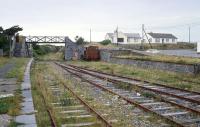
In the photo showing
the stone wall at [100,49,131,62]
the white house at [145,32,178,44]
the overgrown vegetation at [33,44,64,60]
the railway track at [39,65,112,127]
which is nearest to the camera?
the railway track at [39,65,112,127]

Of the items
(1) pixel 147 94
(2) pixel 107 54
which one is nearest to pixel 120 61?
(2) pixel 107 54

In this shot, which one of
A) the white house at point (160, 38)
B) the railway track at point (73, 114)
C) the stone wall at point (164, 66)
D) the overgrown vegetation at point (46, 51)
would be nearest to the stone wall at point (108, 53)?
the stone wall at point (164, 66)

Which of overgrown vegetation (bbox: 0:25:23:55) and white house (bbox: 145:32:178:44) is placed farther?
white house (bbox: 145:32:178:44)

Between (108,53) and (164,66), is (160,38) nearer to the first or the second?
(108,53)

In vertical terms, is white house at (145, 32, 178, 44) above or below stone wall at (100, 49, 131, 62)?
above

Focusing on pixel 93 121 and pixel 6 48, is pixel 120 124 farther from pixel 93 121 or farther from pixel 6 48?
pixel 6 48

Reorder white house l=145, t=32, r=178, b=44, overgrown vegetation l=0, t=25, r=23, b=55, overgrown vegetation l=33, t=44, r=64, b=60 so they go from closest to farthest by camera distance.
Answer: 1. overgrown vegetation l=0, t=25, r=23, b=55
2. overgrown vegetation l=33, t=44, r=64, b=60
3. white house l=145, t=32, r=178, b=44

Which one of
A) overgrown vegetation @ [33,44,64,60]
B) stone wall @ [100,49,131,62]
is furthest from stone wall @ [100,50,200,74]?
overgrown vegetation @ [33,44,64,60]

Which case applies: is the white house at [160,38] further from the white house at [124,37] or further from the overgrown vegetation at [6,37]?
the overgrown vegetation at [6,37]

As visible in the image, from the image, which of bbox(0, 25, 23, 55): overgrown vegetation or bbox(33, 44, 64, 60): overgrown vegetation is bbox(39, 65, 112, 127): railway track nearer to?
bbox(0, 25, 23, 55): overgrown vegetation

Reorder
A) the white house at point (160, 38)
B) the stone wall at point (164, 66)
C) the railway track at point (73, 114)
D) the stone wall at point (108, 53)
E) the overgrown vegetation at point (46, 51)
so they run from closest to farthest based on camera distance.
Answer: the railway track at point (73, 114) < the stone wall at point (164, 66) < the stone wall at point (108, 53) < the overgrown vegetation at point (46, 51) < the white house at point (160, 38)

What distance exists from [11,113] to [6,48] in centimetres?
6958

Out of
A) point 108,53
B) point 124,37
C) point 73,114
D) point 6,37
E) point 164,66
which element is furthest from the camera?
point 124,37

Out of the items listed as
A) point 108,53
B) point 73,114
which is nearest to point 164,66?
point 73,114
